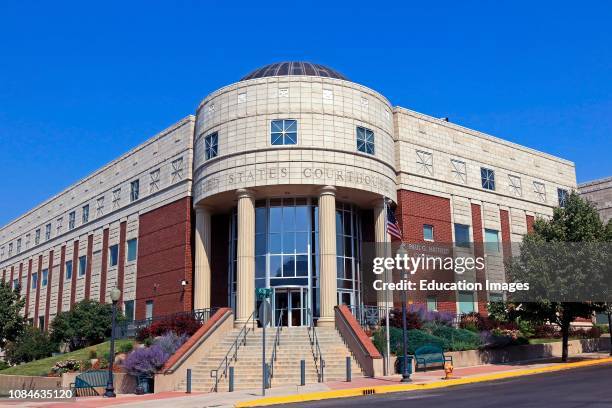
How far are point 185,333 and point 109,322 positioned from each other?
1500 centimetres

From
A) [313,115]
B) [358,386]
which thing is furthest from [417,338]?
[313,115]

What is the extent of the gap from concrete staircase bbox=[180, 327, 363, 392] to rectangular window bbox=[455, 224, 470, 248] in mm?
14792

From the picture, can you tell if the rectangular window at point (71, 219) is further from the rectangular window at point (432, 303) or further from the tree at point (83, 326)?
the rectangular window at point (432, 303)

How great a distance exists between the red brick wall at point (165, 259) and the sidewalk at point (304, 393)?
53.9 feet

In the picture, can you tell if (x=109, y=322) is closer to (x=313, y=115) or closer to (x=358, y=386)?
(x=313, y=115)

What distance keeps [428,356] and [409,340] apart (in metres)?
1.70

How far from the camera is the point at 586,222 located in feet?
97.9

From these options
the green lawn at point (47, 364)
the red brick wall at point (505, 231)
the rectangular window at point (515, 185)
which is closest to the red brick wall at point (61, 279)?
the green lawn at point (47, 364)

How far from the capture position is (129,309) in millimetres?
46844

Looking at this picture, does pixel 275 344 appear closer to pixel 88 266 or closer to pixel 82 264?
pixel 88 266

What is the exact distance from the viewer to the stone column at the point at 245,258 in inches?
1371

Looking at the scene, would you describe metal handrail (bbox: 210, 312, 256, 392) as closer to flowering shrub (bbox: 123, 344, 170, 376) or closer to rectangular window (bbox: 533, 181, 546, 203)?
flowering shrub (bbox: 123, 344, 170, 376)

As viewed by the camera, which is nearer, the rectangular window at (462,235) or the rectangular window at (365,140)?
the rectangular window at (365,140)

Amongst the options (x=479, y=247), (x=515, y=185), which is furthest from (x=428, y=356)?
(x=515, y=185)
